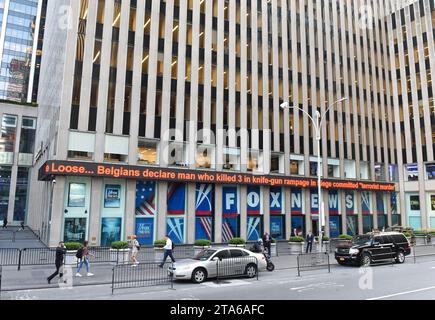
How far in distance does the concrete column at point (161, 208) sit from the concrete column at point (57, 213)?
285 inches

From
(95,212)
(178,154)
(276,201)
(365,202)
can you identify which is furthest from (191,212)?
(365,202)

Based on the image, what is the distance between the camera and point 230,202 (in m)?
32.6

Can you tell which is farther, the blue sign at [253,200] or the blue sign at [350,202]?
the blue sign at [350,202]

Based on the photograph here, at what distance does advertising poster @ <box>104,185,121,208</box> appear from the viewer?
88.0 ft

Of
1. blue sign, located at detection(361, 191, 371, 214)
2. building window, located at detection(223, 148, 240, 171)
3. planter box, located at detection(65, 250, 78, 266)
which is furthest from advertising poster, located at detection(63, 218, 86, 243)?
blue sign, located at detection(361, 191, 371, 214)

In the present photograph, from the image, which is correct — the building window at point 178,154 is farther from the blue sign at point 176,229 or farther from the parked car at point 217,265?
the parked car at point 217,265

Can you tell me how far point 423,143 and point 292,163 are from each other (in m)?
22.3

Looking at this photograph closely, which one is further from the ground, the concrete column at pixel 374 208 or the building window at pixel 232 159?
the building window at pixel 232 159

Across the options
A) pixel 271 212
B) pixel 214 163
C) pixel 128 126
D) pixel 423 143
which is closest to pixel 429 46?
pixel 423 143

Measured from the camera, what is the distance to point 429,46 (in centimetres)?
4762

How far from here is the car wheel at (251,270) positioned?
669 inches

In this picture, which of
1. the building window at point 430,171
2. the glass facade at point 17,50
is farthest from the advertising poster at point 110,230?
the glass facade at point 17,50

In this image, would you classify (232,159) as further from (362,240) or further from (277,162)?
(362,240)
